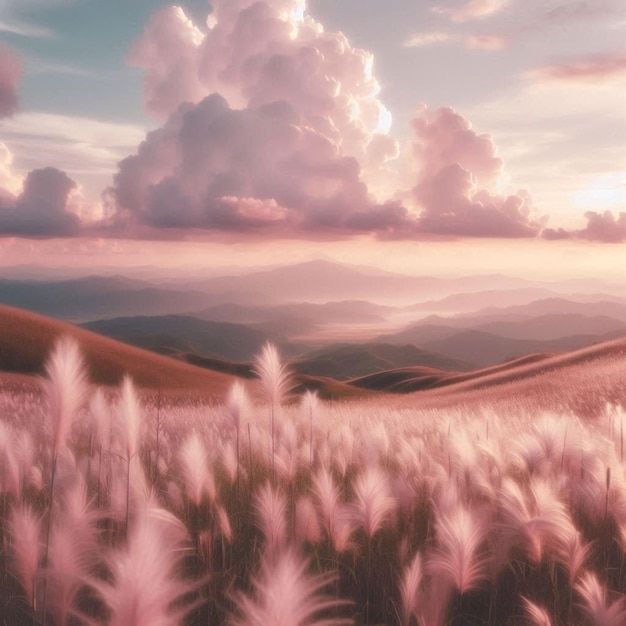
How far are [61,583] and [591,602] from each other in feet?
5.43

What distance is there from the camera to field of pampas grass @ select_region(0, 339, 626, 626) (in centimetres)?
187

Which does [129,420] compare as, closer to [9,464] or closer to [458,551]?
[9,464]

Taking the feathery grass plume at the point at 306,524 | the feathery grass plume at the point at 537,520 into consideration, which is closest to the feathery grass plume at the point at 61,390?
the feathery grass plume at the point at 306,524

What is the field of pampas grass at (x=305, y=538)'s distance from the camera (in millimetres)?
1868

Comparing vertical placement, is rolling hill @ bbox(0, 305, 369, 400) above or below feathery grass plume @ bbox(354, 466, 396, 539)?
below

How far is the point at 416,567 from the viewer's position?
205 cm

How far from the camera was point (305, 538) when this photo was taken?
2.97 m

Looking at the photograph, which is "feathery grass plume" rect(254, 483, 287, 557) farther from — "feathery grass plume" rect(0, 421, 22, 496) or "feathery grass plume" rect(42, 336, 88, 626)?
"feathery grass plume" rect(0, 421, 22, 496)

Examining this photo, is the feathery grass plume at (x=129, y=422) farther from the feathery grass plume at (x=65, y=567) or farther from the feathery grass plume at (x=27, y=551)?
the feathery grass plume at (x=27, y=551)

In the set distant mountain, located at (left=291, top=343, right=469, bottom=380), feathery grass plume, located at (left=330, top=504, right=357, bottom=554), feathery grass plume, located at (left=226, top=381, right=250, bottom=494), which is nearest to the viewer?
feathery grass plume, located at (left=330, top=504, right=357, bottom=554)

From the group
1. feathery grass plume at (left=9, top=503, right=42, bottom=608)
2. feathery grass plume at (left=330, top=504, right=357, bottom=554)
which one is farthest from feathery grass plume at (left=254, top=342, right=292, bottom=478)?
feathery grass plume at (left=9, top=503, right=42, bottom=608)

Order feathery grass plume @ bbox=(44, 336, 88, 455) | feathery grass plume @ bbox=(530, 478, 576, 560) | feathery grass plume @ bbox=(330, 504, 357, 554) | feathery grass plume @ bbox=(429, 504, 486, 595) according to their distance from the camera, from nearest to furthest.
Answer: feathery grass plume @ bbox=(429, 504, 486, 595), feathery grass plume @ bbox=(44, 336, 88, 455), feathery grass plume @ bbox=(530, 478, 576, 560), feathery grass plume @ bbox=(330, 504, 357, 554)

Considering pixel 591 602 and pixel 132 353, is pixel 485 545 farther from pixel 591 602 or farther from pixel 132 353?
pixel 132 353

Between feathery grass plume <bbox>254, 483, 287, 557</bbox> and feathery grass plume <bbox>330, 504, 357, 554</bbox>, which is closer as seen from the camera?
feathery grass plume <bbox>254, 483, 287, 557</bbox>
